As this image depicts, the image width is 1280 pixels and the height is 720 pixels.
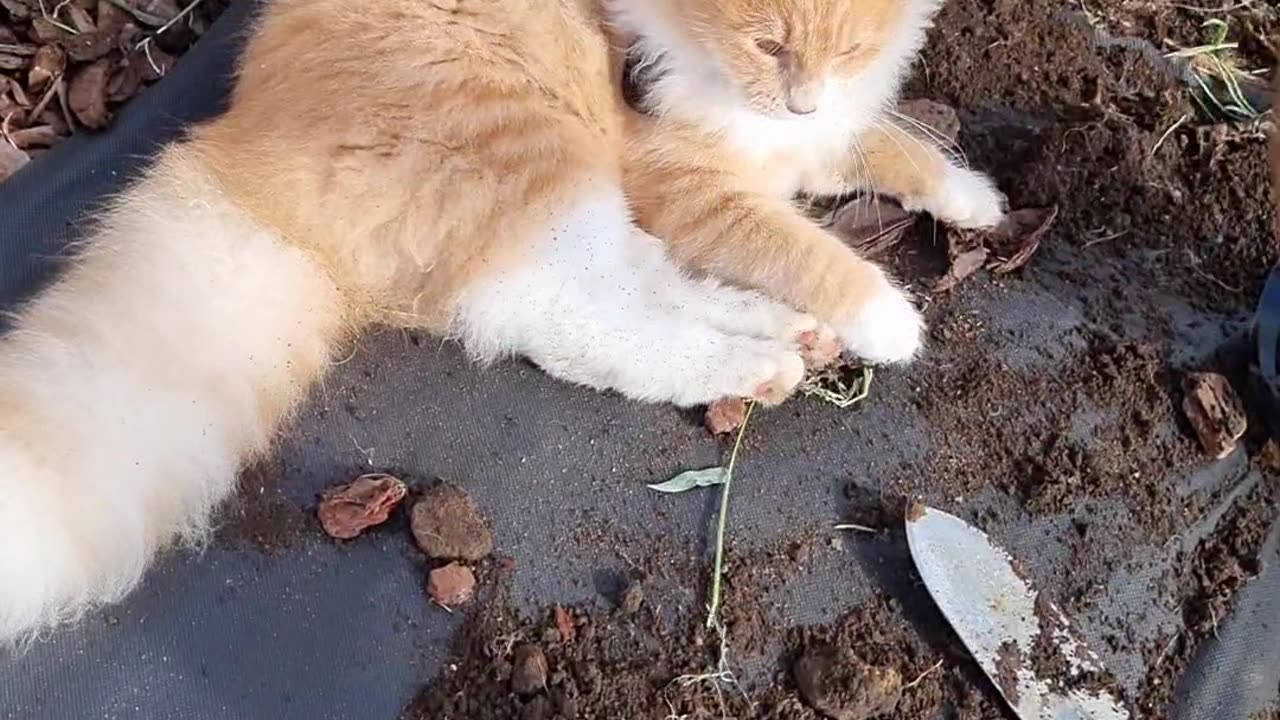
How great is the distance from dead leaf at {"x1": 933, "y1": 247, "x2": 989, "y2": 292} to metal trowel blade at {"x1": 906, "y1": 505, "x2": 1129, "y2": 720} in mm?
552

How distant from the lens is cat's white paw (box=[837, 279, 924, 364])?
2070mm

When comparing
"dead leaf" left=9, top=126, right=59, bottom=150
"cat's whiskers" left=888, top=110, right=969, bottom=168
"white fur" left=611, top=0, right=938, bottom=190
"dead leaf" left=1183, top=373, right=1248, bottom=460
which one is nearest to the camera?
"dead leaf" left=1183, top=373, right=1248, bottom=460

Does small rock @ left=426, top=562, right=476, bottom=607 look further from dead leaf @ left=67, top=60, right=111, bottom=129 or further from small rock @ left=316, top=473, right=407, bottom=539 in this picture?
dead leaf @ left=67, top=60, right=111, bottom=129

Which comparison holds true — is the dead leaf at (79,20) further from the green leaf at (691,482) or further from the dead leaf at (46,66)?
the green leaf at (691,482)

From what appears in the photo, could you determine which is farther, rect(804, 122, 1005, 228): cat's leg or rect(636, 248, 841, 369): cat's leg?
rect(804, 122, 1005, 228): cat's leg

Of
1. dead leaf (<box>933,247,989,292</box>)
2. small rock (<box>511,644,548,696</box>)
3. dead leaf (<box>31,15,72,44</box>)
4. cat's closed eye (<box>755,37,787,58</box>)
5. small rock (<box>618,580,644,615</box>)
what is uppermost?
cat's closed eye (<box>755,37,787,58</box>)

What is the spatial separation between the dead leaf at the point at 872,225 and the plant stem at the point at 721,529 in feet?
1.72

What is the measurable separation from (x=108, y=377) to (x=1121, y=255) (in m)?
1.93

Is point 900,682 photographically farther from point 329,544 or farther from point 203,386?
point 203,386

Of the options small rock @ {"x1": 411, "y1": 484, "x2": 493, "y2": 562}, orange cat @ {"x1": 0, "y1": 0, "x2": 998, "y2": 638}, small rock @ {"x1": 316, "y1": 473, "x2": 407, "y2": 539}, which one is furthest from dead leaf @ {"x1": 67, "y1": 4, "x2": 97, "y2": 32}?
small rock @ {"x1": 411, "y1": 484, "x2": 493, "y2": 562}

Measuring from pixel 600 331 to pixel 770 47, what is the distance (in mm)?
641

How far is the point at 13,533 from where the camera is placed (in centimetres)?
162

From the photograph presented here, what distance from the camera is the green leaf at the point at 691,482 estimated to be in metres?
1.97

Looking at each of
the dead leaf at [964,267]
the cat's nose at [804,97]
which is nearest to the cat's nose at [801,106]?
the cat's nose at [804,97]
